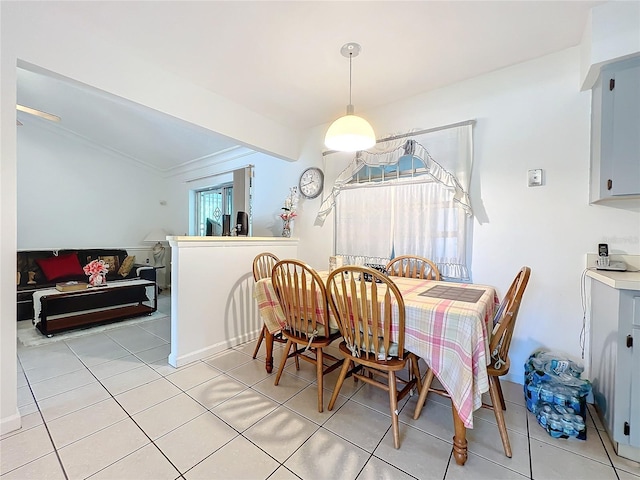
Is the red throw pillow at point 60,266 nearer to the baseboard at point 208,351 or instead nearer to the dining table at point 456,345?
the baseboard at point 208,351

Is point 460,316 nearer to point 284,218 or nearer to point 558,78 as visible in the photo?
point 558,78

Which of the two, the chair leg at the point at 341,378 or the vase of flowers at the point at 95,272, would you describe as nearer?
the chair leg at the point at 341,378

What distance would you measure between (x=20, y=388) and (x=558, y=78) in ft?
14.9

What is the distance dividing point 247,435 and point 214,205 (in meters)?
4.39

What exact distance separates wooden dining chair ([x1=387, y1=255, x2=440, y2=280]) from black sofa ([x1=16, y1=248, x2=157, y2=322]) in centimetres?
368

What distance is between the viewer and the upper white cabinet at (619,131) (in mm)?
1604

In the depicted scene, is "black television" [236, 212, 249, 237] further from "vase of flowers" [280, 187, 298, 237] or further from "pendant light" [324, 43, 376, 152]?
"pendant light" [324, 43, 376, 152]

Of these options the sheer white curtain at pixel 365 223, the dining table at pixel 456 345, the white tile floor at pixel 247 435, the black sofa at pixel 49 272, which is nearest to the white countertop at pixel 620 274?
the dining table at pixel 456 345

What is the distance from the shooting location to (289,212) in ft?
11.4

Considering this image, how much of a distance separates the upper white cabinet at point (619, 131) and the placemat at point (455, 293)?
99 cm

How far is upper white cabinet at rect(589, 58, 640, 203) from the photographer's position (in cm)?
160

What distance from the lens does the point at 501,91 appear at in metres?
2.25

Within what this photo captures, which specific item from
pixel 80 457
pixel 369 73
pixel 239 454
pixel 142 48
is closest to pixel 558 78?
pixel 369 73

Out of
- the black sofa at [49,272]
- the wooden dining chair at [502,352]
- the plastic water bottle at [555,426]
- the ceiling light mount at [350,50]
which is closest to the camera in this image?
the wooden dining chair at [502,352]
